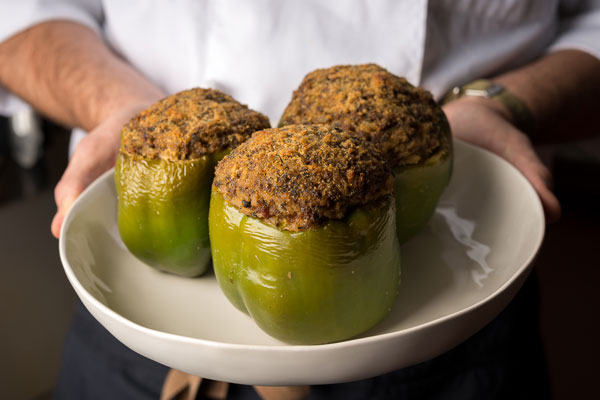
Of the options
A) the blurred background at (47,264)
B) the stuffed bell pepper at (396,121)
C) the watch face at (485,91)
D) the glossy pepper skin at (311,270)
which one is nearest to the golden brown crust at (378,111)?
the stuffed bell pepper at (396,121)

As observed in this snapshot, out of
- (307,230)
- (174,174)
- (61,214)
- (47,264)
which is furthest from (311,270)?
(47,264)

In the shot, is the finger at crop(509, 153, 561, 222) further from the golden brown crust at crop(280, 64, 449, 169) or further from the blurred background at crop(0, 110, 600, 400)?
the blurred background at crop(0, 110, 600, 400)

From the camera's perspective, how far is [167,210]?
833 mm

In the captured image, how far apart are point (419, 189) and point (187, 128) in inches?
14.7

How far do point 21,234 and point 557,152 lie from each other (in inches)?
95.6

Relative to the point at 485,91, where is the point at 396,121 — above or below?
above

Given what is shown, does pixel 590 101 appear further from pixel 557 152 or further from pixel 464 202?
pixel 557 152

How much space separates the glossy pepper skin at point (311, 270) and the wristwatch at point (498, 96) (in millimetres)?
663

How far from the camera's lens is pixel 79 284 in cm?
74

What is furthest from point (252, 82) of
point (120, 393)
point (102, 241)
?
point (120, 393)

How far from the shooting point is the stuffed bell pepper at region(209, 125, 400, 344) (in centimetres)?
69

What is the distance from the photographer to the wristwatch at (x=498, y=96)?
4.22 ft

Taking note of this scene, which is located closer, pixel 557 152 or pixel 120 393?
Answer: pixel 120 393

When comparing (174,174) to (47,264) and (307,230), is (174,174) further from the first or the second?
(47,264)
